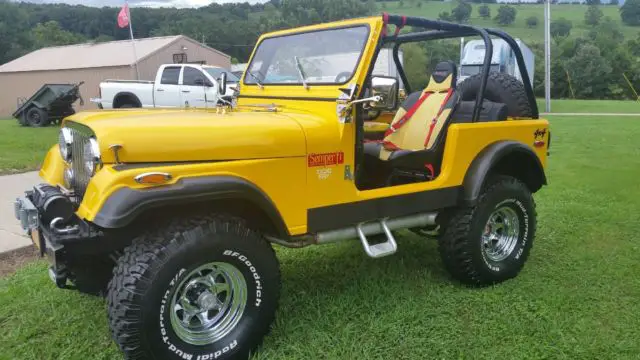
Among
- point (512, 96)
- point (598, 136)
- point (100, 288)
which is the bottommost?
point (598, 136)

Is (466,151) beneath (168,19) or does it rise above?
beneath

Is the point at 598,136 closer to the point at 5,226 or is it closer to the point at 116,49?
the point at 5,226

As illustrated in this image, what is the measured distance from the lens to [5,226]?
5867mm

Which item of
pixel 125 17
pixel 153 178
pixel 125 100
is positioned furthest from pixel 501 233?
pixel 125 17

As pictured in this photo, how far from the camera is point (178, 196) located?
8.71 ft

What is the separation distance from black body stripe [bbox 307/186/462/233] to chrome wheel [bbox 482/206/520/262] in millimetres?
565

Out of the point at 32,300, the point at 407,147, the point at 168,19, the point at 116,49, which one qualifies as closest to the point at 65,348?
the point at 32,300

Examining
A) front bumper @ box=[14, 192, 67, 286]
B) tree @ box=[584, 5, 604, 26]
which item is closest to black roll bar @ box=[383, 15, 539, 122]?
front bumper @ box=[14, 192, 67, 286]

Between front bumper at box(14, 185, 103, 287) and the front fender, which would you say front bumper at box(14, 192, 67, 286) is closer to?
front bumper at box(14, 185, 103, 287)

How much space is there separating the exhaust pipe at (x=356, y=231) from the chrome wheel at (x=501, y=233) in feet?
1.97

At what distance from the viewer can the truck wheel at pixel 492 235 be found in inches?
161

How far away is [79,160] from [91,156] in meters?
0.40

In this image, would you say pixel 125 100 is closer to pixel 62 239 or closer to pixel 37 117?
pixel 37 117

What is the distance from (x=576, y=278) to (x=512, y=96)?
1603 millimetres
